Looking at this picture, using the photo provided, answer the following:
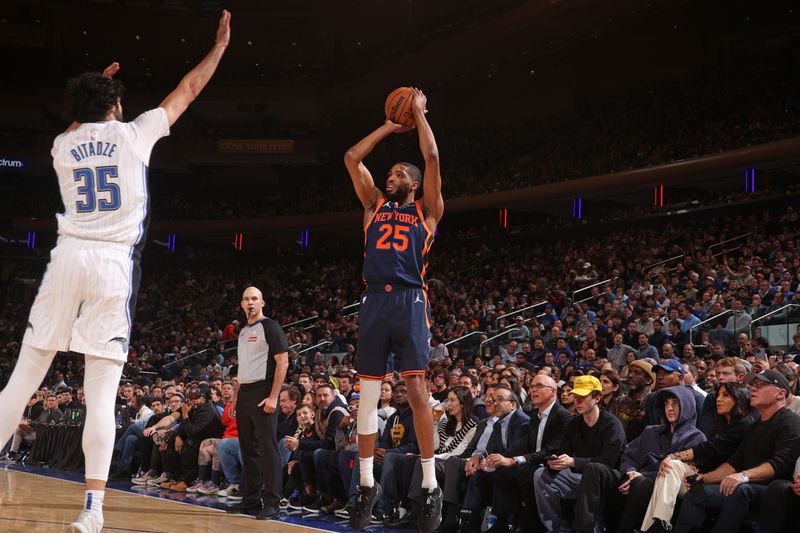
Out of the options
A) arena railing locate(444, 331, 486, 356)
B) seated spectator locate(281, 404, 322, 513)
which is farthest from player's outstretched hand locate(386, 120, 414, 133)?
arena railing locate(444, 331, 486, 356)

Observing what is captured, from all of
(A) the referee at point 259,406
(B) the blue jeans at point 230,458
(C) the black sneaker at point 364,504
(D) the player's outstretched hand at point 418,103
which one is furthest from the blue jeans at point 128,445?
(D) the player's outstretched hand at point 418,103

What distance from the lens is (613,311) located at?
14.7 m

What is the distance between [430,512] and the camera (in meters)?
4.93

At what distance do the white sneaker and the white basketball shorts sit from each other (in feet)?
2.17

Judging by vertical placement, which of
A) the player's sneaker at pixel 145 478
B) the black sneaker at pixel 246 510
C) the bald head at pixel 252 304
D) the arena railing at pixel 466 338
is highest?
the arena railing at pixel 466 338

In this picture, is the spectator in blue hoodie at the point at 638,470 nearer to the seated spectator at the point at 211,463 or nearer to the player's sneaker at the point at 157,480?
the seated spectator at the point at 211,463

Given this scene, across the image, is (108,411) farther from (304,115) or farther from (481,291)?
(304,115)

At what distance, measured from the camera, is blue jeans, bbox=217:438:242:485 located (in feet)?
29.9

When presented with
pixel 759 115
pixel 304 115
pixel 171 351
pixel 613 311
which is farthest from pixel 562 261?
pixel 304 115

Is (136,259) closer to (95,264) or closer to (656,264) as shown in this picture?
(95,264)

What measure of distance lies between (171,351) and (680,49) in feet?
58.9

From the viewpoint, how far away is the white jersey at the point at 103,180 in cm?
379

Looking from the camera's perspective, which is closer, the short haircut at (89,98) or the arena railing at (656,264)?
the short haircut at (89,98)

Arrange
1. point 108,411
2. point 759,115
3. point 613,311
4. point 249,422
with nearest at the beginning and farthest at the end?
point 108,411 → point 249,422 → point 613,311 → point 759,115
